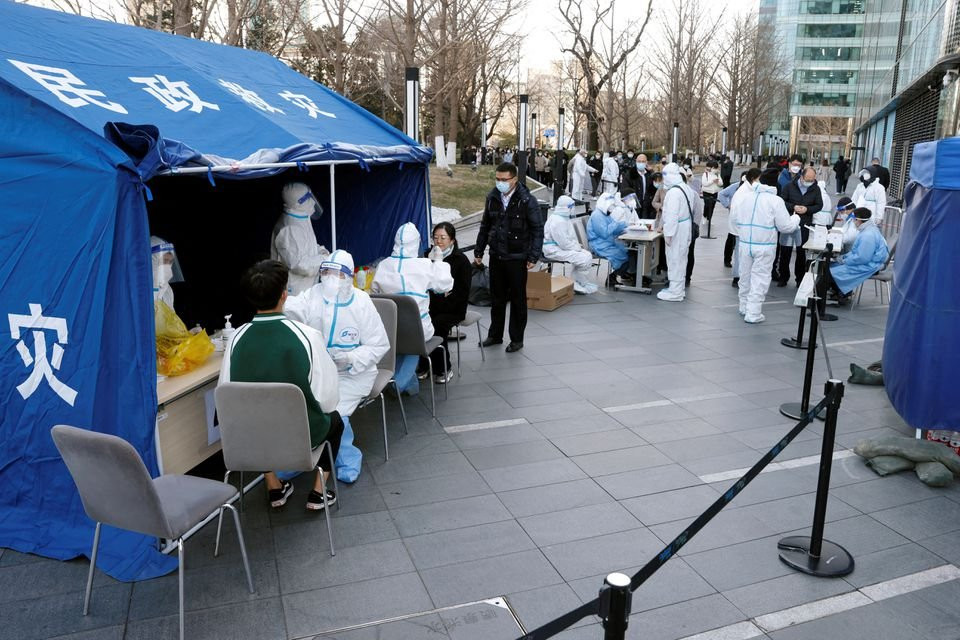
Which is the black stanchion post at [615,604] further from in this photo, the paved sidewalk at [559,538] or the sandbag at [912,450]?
the sandbag at [912,450]

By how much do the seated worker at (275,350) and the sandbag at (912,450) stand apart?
3576 millimetres

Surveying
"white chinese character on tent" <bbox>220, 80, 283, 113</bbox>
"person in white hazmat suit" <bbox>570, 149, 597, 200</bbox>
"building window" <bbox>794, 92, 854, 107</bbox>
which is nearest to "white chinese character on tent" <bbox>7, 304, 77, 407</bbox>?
"white chinese character on tent" <bbox>220, 80, 283, 113</bbox>

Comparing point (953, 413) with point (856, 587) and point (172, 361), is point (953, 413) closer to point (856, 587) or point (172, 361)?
point (856, 587)

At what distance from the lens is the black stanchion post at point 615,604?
6.88 ft

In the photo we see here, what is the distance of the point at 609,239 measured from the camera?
36.0ft

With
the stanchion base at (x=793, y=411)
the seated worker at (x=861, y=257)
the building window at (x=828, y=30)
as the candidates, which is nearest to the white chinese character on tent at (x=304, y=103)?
the stanchion base at (x=793, y=411)

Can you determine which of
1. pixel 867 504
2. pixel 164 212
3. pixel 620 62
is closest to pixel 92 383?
pixel 164 212

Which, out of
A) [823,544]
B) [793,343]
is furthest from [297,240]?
[793,343]

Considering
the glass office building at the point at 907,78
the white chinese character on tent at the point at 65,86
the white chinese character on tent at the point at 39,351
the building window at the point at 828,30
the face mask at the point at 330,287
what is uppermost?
the building window at the point at 828,30

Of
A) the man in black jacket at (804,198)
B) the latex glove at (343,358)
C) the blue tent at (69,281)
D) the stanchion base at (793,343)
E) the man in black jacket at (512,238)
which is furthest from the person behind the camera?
the man in black jacket at (804,198)

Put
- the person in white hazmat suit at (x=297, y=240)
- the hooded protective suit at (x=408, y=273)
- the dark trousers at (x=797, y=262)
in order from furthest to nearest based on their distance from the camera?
the dark trousers at (x=797, y=262)
the person in white hazmat suit at (x=297, y=240)
the hooded protective suit at (x=408, y=273)

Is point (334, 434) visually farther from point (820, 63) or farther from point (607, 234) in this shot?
point (820, 63)

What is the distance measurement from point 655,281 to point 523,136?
13.0ft

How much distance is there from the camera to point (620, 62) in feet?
108
